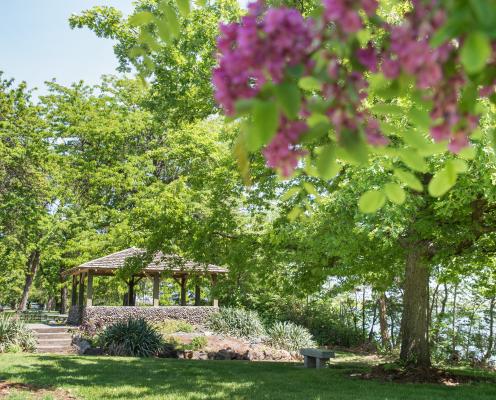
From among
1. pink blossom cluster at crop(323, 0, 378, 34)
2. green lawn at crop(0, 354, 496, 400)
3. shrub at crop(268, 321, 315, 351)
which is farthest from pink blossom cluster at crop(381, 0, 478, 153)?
shrub at crop(268, 321, 315, 351)

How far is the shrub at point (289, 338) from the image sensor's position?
18.9 m

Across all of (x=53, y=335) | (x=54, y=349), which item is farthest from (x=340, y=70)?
(x=53, y=335)

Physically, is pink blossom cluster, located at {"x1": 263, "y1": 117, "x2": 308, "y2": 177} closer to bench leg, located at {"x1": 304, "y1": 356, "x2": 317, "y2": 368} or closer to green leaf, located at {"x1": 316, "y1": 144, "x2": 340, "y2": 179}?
green leaf, located at {"x1": 316, "y1": 144, "x2": 340, "y2": 179}

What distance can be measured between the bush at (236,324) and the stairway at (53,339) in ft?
20.3

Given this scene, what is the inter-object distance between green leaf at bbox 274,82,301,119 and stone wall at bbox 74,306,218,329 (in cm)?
2287

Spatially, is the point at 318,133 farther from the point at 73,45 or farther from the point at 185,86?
the point at 73,45

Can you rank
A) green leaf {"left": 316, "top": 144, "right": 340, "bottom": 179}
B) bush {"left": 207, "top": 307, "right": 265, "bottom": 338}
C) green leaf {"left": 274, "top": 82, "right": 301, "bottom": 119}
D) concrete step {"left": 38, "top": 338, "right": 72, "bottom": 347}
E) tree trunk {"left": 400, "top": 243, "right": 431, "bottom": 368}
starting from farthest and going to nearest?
bush {"left": 207, "top": 307, "right": 265, "bottom": 338} → concrete step {"left": 38, "top": 338, "right": 72, "bottom": 347} → tree trunk {"left": 400, "top": 243, "right": 431, "bottom": 368} → green leaf {"left": 316, "top": 144, "right": 340, "bottom": 179} → green leaf {"left": 274, "top": 82, "right": 301, "bottom": 119}

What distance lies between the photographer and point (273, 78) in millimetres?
915

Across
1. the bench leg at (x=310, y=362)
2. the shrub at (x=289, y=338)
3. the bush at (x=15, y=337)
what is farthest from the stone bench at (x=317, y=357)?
the bush at (x=15, y=337)

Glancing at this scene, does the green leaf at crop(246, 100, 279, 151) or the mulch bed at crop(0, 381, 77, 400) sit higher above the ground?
the green leaf at crop(246, 100, 279, 151)

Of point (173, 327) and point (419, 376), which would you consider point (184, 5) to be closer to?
point (419, 376)

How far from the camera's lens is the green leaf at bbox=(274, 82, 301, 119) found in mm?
896

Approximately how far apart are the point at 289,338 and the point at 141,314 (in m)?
8.10

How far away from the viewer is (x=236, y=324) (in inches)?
859
